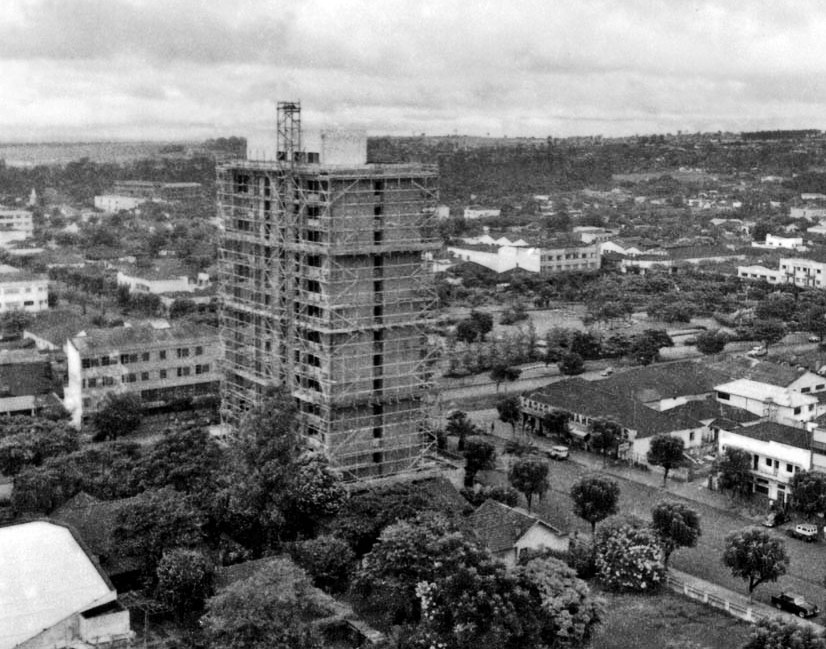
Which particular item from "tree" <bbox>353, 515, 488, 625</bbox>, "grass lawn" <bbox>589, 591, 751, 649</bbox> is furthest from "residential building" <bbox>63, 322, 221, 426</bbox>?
"grass lawn" <bbox>589, 591, 751, 649</bbox>

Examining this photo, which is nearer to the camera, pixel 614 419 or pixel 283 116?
pixel 283 116

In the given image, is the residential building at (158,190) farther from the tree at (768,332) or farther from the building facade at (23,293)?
the tree at (768,332)

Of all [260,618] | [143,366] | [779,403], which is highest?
[260,618]

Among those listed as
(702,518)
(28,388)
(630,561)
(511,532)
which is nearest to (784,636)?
(630,561)

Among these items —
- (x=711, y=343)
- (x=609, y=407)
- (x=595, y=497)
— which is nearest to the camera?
(x=595, y=497)

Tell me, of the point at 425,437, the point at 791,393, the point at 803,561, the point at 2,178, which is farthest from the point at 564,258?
the point at 2,178

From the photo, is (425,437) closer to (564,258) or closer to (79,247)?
(564,258)

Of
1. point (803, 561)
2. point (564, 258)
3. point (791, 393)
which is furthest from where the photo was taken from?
point (564, 258)

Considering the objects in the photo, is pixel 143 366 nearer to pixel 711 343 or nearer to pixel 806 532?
pixel 806 532
